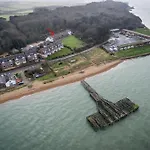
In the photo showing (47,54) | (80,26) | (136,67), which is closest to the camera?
(136,67)

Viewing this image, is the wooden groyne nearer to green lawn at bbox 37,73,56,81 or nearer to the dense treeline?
green lawn at bbox 37,73,56,81

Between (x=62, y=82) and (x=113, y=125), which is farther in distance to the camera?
(x=62, y=82)

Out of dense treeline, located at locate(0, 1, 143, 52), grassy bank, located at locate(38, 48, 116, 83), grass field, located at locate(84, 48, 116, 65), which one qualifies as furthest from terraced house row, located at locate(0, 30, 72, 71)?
grass field, located at locate(84, 48, 116, 65)

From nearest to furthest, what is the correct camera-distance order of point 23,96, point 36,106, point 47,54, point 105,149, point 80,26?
point 105,149 < point 36,106 < point 23,96 < point 47,54 < point 80,26

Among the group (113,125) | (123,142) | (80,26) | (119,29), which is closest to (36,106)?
(113,125)

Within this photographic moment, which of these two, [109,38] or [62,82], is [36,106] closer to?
[62,82]
